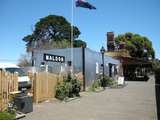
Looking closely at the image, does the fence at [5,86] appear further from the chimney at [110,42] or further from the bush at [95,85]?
the chimney at [110,42]

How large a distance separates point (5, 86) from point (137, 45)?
226ft

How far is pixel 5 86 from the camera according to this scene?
40.9ft

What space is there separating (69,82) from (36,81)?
135 inches

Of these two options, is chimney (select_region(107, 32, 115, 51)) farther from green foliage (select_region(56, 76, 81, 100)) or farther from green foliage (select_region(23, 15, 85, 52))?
green foliage (select_region(56, 76, 81, 100))

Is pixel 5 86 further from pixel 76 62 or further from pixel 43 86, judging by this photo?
pixel 76 62

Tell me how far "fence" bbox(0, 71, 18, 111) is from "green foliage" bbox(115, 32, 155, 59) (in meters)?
65.3

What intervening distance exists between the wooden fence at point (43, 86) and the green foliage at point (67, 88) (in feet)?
1.03

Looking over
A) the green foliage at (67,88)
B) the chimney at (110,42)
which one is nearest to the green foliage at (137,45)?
the chimney at (110,42)

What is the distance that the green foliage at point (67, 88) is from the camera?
704 inches

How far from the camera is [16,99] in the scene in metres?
12.4

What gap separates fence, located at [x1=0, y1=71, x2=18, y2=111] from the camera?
12.0 m

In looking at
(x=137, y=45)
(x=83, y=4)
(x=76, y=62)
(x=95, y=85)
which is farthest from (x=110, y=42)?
(x=76, y=62)

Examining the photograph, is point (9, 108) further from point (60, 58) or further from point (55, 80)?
point (60, 58)

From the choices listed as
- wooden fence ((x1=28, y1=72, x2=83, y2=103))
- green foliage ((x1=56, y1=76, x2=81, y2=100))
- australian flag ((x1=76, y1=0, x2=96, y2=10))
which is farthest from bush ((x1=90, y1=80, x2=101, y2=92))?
wooden fence ((x1=28, y1=72, x2=83, y2=103))
